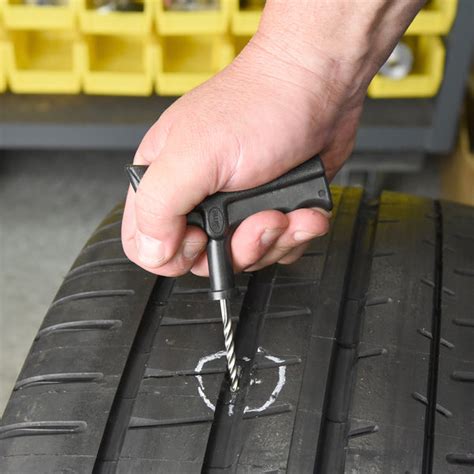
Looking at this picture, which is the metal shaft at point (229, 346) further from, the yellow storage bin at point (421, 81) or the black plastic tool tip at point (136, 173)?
the yellow storage bin at point (421, 81)

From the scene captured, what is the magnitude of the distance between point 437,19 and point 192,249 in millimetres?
952

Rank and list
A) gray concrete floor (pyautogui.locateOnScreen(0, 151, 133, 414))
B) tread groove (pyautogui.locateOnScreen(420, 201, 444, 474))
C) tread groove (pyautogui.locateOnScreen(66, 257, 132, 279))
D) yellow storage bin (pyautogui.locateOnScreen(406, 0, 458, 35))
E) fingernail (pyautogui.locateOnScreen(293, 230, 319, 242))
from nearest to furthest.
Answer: tread groove (pyautogui.locateOnScreen(420, 201, 444, 474))
fingernail (pyautogui.locateOnScreen(293, 230, 319, 242))
tread groove (pyautogui.locateOnScreen(66, 257, 132, 279))
yellow storage bin (pyautogui.locateOnScreen(406, 0, 458, 35))
gray concrete floor (pyautogui.locateOnScreen(0, 151, 133, 414))

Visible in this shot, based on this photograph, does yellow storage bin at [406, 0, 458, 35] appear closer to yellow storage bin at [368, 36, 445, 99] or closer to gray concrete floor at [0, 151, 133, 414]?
yellow storage bin at [368, 36, 445, 99]

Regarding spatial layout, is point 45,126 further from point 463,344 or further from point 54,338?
point 463,344

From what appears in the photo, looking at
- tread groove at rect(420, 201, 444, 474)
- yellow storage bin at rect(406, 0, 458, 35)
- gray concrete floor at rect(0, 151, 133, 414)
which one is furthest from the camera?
gray concrete floor at rect(0, 151, 133, 414)

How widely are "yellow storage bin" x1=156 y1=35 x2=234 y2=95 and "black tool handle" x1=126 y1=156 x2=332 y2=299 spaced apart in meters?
0.87

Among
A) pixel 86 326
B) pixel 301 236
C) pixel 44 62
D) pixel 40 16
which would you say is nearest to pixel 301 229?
pixel 301 236

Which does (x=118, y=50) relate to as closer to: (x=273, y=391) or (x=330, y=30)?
(x=330, y=30)

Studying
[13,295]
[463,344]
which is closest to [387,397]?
[463,344]

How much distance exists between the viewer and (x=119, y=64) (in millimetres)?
1737

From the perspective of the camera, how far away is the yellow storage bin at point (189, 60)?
1645 millimetres

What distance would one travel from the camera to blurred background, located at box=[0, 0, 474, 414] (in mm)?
1590

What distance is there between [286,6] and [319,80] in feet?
0.24

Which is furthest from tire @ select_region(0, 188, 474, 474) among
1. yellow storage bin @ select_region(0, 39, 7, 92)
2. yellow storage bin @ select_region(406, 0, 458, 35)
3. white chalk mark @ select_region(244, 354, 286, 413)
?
yellow storage bin @ select_region(0, 39, 7, 92)
